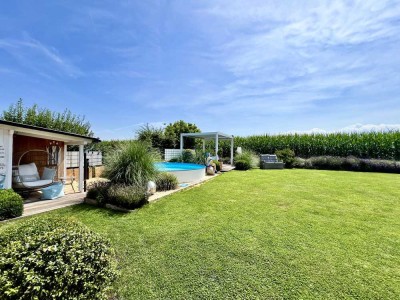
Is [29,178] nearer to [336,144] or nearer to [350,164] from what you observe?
[350,164]

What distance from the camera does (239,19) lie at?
9.08 m

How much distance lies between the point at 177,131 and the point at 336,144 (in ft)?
63.5

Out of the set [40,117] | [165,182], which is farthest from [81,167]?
[40,117]

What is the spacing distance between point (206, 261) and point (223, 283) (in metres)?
0.60

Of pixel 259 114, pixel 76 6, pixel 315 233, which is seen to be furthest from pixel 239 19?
pixel 259 114

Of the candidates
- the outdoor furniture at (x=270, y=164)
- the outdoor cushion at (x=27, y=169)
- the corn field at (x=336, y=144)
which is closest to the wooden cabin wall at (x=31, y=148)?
the outdoor cushion at (x=27, y=169)

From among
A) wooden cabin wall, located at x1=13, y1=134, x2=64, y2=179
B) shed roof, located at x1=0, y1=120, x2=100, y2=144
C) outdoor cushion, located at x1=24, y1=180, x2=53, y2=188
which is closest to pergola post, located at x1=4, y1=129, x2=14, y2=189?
shed roof, located at x1=0, y1=120, x2=100, y2=144

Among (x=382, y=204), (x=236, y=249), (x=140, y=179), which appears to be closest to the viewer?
(x=236, y=249)

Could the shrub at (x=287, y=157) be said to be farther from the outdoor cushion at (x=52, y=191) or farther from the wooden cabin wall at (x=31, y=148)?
the outdoor cushion at (x=52, y=191)

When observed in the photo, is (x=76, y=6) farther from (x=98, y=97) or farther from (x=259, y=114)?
(x=259, y=114)

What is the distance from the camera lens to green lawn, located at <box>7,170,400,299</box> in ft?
9.62

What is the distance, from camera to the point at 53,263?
7.20 ft

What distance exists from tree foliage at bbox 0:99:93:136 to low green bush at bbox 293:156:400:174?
65.1 ft

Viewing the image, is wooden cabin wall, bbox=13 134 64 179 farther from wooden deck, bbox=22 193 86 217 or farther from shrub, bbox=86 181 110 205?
shrub, bbox=86 181 110 205
